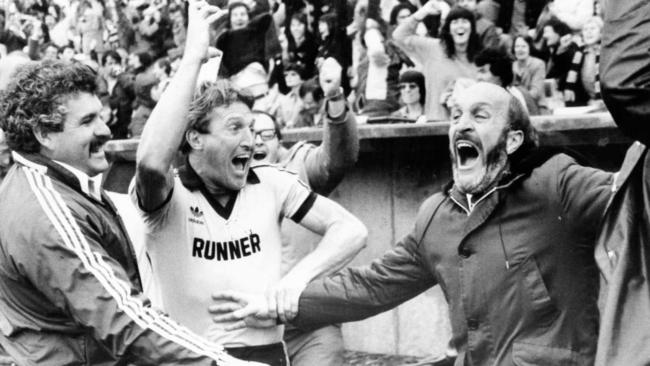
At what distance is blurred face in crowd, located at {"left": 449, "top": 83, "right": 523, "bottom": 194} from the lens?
5062mm

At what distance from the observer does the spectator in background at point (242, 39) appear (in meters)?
13.3

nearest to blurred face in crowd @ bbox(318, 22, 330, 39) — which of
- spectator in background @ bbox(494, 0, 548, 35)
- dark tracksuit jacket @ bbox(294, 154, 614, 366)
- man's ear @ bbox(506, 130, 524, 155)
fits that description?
spectator in background @ bbox(494, 0, 548, 35)

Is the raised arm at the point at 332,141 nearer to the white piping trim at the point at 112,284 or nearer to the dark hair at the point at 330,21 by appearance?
the white piping trim at the point at 112,284

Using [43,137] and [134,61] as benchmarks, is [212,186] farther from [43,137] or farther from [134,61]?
[134,61]

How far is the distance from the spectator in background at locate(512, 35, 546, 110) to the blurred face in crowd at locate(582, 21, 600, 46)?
438mm

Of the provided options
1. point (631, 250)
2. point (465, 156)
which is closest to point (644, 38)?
point (631, 250)

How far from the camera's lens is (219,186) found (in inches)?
212

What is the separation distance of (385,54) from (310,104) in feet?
3.60

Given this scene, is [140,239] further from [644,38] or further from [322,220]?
[644,38]

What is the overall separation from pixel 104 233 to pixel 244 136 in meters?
1.14

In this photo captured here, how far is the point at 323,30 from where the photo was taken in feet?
46.5

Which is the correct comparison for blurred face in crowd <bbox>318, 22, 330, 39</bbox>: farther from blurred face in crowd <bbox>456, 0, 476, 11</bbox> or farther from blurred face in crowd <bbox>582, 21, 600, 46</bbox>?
blurred face in crowd <bbox>582, 21, 600, 46</bbox>

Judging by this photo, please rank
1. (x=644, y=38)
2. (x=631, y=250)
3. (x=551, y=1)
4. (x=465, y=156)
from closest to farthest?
(x=644, y=38)
(x=631, y=250)
(x=465, y=156)
(x=551, y=1)

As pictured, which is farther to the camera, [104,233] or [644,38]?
[104,233]
